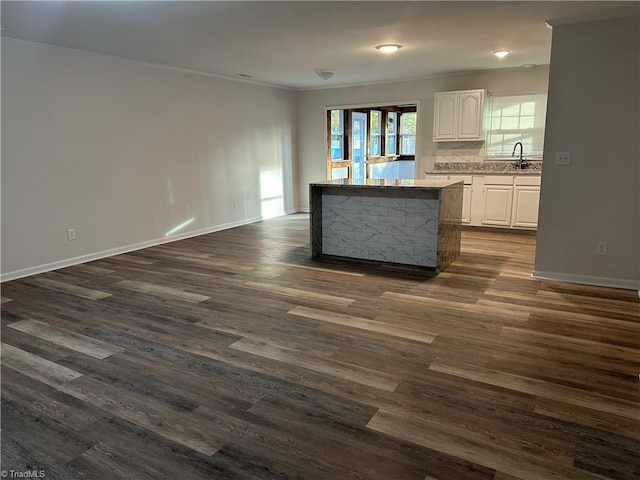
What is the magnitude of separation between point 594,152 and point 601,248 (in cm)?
85

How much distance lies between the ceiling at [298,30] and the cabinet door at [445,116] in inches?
29.4

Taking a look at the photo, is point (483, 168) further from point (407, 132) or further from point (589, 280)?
point (407, 132)

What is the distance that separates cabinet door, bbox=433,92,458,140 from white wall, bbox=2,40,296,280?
2.81 metres

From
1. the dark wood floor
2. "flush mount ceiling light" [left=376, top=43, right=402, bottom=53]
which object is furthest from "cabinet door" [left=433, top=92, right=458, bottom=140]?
the dark wood floor

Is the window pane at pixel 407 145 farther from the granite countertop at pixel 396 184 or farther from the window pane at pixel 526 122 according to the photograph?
the granite countertop at pixel 396 184

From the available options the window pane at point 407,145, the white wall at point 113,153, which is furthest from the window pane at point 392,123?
the white wall at point 113,153

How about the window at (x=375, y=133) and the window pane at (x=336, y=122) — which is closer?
the window pane at (x=336, y=122)

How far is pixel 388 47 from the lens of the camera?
4.63 meters

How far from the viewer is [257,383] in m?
2.46

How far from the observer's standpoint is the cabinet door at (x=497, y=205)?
20.6 feet

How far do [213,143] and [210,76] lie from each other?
930 millimetres

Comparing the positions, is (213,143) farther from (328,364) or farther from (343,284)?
(328,364)

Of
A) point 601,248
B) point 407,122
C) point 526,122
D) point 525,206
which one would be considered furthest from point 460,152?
point 407,122

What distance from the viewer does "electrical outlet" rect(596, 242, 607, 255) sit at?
13.1 ft
